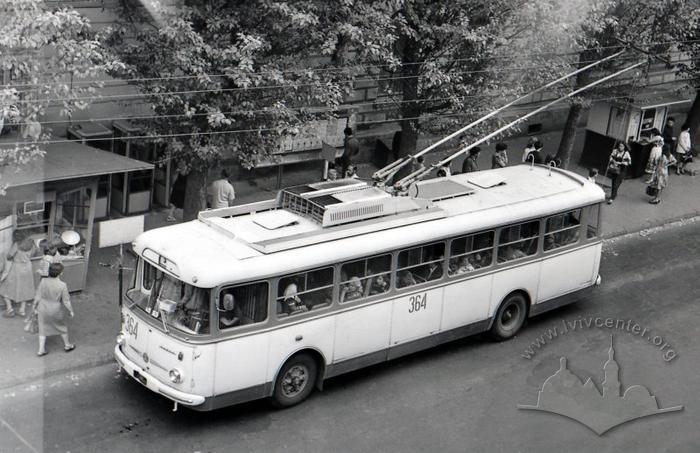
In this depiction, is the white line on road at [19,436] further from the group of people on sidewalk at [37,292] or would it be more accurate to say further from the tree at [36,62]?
the tree at [36,62]

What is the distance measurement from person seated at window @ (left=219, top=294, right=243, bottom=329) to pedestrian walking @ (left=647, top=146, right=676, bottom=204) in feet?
46.9

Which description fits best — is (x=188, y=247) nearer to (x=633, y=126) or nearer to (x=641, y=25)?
(x=641, y=25)

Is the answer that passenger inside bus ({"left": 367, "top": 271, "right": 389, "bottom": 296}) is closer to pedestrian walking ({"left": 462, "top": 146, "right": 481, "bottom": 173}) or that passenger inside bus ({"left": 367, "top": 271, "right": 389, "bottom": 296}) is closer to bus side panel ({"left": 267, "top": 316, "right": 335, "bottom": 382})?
bus side panel ({"left": 267, "top": 316, "right": 335, "bottom": 382})

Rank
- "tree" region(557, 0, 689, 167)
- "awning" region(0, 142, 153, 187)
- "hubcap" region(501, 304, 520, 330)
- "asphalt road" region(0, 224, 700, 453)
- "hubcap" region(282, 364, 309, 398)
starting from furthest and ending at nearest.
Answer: "tree" region(557, 0, 689, 167)
"hubcap" region(501, 304, 520, 330)
"awning" region(0, 142, 153, 187)
"hubcap" region(282, 364, 309, 398)
"asphalt road" region(0, 224, 700, 453)

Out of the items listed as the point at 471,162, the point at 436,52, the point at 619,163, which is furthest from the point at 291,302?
the point at 619,163

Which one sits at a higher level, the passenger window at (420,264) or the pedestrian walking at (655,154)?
the pedestrian walking at (655,154)

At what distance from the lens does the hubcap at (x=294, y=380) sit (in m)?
14.8

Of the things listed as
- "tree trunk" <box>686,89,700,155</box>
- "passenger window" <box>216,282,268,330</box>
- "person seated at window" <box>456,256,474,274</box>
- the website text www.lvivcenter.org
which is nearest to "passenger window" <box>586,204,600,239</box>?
the website text www.lvivcenter.org

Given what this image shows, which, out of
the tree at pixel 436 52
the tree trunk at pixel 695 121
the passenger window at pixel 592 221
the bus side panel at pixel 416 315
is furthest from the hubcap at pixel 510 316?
the tree trunk at pixel 695 121

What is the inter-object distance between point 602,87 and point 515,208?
1005 cm

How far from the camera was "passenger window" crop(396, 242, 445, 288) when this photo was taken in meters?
15.6

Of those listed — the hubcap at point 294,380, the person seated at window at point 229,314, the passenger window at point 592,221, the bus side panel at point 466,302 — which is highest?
the passenger window at point 592,221

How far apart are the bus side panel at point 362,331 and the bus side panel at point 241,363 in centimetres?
128

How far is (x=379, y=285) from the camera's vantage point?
1542 centimetres
